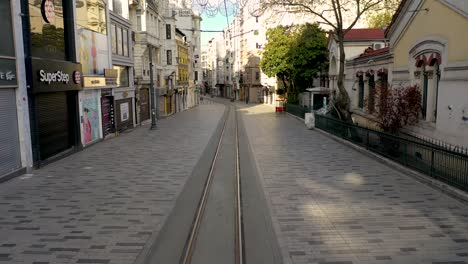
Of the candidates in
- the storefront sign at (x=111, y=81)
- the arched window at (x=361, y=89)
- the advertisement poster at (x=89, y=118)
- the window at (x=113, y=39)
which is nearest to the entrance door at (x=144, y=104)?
the window at (x=113, y=39)

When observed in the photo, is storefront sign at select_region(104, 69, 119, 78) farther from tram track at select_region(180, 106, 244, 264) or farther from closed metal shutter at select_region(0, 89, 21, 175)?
tram track at select_region(180, 106, 244, 264)

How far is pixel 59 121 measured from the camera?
17.9m

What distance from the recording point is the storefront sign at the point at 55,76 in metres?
14.8

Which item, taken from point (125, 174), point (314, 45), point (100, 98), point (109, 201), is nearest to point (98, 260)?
point (109, 201)

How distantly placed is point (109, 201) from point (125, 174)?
3566 millimetres

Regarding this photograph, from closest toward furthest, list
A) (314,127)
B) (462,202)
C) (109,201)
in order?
(462,202), (109,201), (314,127)

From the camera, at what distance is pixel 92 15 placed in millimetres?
22406

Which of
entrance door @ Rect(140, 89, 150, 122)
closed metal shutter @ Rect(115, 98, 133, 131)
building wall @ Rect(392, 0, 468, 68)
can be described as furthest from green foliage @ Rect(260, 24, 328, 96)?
building wall @ Rect(392, 0, 468, 68)

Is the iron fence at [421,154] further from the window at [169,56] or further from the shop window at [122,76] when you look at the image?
the window at [169,56]

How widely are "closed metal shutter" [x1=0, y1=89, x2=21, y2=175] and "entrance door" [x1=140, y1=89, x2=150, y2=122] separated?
22.2 meters

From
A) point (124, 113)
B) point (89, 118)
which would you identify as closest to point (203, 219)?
point (89, 118)

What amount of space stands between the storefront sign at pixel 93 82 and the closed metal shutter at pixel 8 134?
23.0 feet

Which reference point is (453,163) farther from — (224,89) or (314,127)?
(224,89)

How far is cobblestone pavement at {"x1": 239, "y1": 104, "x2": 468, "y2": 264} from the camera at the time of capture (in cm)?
697
